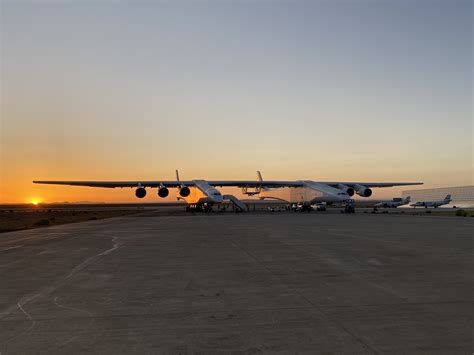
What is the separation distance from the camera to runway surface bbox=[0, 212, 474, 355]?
423 cm

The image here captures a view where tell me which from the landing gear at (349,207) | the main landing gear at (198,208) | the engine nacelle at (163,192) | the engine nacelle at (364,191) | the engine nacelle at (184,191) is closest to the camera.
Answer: the landing gear at (349,207)

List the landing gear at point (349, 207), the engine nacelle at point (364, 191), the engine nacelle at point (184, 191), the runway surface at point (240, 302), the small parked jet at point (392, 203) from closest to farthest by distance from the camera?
the runway surface at point (240, 302), the landing gear at point (349, 207), the engine nacelle at point (364, 191), the engine nacelle at point (184, 191), the small parked jet at point (392, 203)

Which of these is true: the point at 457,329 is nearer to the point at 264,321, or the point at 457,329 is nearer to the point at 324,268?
the point at 264,321

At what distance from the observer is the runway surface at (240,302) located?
4.23 metres

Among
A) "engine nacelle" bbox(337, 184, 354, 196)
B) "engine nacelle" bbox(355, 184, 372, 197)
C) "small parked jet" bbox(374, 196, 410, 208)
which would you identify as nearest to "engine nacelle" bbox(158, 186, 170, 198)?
"engine nacelle" bbox(337, 184, 354, 196)

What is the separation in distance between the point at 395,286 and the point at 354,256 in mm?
3568

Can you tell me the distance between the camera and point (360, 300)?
5.88m

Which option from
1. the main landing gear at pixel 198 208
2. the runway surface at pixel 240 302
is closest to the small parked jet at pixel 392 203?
the main landing gear at pixel 198 208

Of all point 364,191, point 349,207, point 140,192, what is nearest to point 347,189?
point 364,191

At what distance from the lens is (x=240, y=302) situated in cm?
586

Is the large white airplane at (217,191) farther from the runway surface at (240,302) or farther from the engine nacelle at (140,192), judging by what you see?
the runway surface at (240,302)

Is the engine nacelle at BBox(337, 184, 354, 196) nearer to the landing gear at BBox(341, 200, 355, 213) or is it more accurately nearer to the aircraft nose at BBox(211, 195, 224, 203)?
the landing gear at BBox(341, 200, 355, 213)

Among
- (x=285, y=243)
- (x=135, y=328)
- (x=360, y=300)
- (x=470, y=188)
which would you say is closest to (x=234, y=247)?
(x=285, y=243)

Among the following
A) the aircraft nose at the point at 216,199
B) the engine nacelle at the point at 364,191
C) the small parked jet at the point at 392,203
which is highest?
the engine nacelle at the point at 364,191
